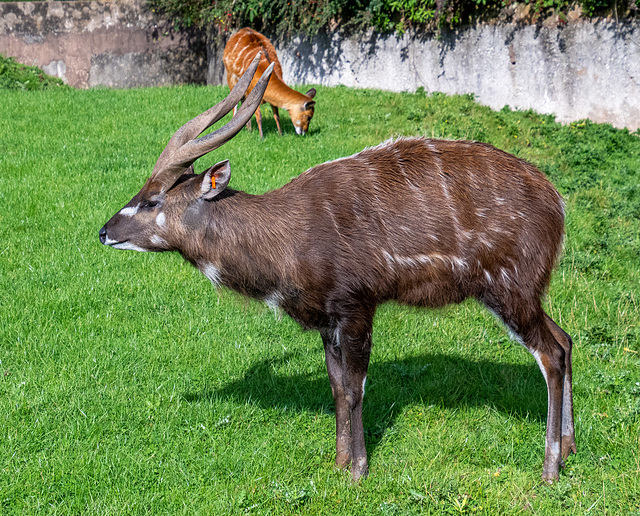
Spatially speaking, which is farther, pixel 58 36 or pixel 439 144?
pixel 58 36

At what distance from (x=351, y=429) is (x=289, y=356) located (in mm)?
1263

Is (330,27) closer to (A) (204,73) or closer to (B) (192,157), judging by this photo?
(A) (204,73)

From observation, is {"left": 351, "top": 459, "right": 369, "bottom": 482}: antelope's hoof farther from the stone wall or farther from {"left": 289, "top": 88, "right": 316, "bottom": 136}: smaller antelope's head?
the stone wall

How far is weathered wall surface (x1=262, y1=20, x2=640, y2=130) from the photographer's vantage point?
11031 millimetres

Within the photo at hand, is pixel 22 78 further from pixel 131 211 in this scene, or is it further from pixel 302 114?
pixel 131 211

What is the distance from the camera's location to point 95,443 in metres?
4.26

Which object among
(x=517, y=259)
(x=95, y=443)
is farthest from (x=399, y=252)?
(x=95, y=443)

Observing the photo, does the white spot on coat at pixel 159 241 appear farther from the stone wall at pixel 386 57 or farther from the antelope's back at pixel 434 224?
the stone wall at pixel 386 57

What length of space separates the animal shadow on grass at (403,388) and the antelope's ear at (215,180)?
5.18 ft

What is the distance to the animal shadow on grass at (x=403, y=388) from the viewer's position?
4727 millimetres

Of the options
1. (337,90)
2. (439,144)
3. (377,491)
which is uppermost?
(439,144)

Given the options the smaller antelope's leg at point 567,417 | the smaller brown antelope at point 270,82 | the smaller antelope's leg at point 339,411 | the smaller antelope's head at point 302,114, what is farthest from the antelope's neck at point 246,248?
the smaller antelope's head at point 302,114

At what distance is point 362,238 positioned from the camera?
12.9ft

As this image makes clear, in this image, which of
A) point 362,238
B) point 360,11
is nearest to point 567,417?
point 362,238
